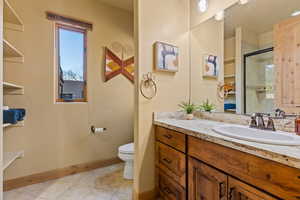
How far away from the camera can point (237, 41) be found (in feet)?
5.36

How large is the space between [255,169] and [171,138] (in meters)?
0.74

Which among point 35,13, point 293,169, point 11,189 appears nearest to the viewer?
point 293,169

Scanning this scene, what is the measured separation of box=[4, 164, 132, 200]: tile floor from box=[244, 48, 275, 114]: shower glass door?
155 cm

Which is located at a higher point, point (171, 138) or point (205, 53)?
point (205, 53)

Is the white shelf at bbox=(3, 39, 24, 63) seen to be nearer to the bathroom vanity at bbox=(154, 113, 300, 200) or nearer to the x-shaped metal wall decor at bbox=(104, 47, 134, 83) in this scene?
the x-shaped metal wall decor at bbox=(104, 47, 134, 83)

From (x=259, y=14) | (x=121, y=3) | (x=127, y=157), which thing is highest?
(x=121, y=3)

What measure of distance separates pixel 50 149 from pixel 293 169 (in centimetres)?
243

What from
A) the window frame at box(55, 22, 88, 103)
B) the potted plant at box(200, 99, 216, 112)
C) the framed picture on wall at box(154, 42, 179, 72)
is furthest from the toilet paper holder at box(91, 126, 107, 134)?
the potted plant at box(200, 99, 216, 112)

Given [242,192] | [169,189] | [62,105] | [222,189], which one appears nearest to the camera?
[242,192]

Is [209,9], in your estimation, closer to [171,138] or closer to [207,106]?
[207,106]

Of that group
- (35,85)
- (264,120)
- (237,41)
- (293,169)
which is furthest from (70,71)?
(293,169)

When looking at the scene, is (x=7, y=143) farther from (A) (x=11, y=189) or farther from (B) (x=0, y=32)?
(B) (x=0, y=32)

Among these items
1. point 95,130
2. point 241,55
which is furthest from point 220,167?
point 95,130

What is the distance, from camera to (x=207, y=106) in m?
1.93
